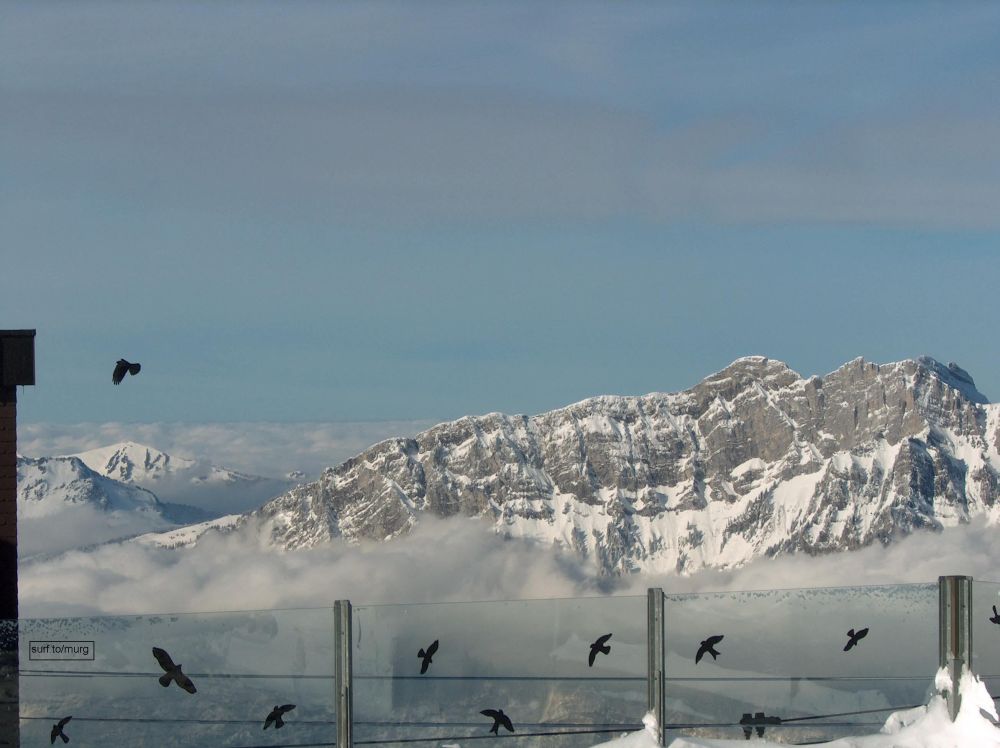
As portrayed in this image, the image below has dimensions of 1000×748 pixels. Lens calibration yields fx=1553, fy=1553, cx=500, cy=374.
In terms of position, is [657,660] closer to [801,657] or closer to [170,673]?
[801,657]

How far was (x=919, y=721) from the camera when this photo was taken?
51.2 feet

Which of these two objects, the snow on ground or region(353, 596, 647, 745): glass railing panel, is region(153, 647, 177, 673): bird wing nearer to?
region(353, 596, 647, 745): glass railing panel

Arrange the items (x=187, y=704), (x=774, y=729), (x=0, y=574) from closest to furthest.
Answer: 1. (x=187, y=704)
2. (x=774, y=729)
3. (x=0, y=574)

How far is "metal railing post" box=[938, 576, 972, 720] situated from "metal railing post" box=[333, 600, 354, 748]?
599cm

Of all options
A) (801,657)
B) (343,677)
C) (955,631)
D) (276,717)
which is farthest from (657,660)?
(276,717)

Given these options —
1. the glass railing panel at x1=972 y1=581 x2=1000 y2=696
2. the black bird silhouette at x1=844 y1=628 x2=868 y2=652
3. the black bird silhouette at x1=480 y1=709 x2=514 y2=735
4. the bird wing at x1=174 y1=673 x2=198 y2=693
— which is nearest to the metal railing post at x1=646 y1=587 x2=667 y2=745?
the black bird silhouette at x1=480 y1=709 x2=514 y2=735

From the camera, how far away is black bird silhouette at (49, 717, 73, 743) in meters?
14.2

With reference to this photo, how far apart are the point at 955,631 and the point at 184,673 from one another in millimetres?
7659

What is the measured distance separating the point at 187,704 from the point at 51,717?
4.32 feet

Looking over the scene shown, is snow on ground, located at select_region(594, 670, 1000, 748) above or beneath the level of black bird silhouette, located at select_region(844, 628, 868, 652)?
beneath

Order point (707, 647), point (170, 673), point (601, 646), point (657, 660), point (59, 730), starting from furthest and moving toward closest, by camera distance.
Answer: point (707, 647), point (601, 646), point (657, 660), point (59, 730), point (170, 673)

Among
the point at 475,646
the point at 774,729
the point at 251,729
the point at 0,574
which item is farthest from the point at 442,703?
the point at 0,574

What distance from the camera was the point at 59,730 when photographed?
46.6 feet

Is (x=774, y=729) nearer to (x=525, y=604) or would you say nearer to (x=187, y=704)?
(x=525, y=604)
